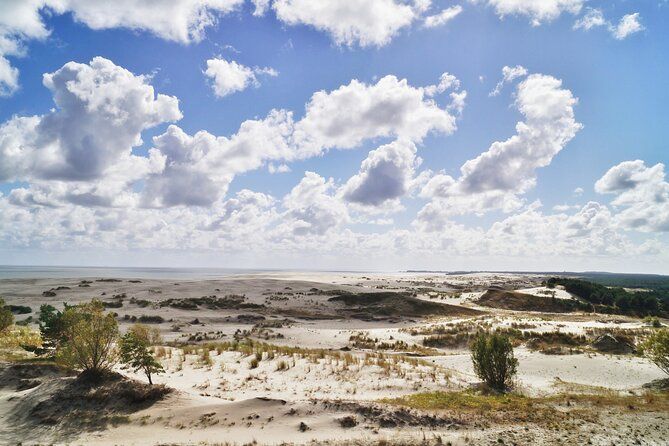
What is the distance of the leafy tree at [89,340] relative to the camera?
15.2 meters

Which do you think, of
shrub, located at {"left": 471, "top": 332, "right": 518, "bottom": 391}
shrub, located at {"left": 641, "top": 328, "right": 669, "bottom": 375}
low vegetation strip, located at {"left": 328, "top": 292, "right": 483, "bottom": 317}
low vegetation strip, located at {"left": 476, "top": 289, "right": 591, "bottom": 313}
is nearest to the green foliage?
low vegetation strip, located at {"left": 476, "top": 289, "right": 591, "bottom": 313}

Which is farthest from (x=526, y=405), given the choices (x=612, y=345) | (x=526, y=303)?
(x=526, y=303)

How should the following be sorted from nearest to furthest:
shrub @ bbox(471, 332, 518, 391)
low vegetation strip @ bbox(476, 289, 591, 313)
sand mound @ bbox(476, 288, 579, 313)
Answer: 1. shrub @ bbox(471, 332, 518, 391)
2. low vegetation strip @ bbox(476, 289, 591, 313)
3. sand mound @ bbox(476, 288, 579, 313)

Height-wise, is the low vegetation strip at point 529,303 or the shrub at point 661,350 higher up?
the shrub at point 661,350

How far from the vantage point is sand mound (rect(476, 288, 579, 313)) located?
6444 centimetres

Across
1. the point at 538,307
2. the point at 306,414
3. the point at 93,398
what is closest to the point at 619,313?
the point at 538,307

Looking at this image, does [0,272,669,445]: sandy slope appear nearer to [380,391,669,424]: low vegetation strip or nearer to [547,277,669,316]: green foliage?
[380,391,669,424]: low vegetation strip

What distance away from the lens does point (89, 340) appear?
50.2 feet

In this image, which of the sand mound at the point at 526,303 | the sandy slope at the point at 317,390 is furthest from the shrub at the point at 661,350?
the sand mound at the point at 526,303

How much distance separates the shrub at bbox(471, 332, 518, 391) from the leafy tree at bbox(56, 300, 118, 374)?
55.1 ft

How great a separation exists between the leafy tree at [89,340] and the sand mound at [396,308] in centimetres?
4173

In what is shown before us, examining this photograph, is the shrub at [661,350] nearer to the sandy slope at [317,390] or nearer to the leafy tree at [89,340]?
the sandy slope at [317,390]

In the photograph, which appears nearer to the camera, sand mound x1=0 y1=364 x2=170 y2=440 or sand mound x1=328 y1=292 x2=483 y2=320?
sand mound x1=0 y1=364 x2=170 y2=440

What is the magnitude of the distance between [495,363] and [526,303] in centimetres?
5534
